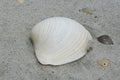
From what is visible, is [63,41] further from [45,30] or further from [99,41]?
[99,41]

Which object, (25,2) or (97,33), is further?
(25,2)

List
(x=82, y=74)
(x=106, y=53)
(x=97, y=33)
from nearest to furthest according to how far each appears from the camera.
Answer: (x=82, y=74) → (x=106, y=53) → (x=97, y=33)

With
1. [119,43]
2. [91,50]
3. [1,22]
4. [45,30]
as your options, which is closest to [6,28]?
[1,22]

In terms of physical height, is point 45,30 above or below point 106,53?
above

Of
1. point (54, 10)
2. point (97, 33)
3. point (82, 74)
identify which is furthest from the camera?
point (54, 10)

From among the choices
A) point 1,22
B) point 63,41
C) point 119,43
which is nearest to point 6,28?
point 1,22

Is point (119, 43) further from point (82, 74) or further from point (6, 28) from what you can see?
point (6, 28)
